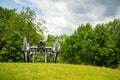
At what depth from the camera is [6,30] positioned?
57.8 metres

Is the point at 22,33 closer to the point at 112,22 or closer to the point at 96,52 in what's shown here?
the point at 96,52

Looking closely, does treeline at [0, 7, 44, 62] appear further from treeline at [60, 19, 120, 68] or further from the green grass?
the green grass

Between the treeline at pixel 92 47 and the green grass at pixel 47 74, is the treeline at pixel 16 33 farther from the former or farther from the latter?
the green grass at pixel 47 74

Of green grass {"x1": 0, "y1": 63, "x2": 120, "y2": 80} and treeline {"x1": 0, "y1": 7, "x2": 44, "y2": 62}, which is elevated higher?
treeline {"x1": 0, "y1": 7, "x2": 44, "y2": 62}

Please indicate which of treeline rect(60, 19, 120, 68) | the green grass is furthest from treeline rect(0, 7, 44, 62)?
the green grass

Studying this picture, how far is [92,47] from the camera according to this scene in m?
56.7

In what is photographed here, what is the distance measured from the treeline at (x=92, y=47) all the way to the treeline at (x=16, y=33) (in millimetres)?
9257

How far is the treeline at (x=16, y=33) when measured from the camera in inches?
2026

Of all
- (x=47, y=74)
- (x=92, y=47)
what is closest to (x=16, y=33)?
(x=92, y=47)

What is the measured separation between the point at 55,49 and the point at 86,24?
136 ft

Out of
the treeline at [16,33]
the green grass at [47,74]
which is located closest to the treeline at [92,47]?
the treeline at [16,33]

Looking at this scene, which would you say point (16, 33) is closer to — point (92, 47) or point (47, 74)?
point (92, 47)

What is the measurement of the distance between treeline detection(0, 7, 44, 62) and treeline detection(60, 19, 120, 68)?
30.4ft

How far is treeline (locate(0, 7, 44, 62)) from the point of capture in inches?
2026
